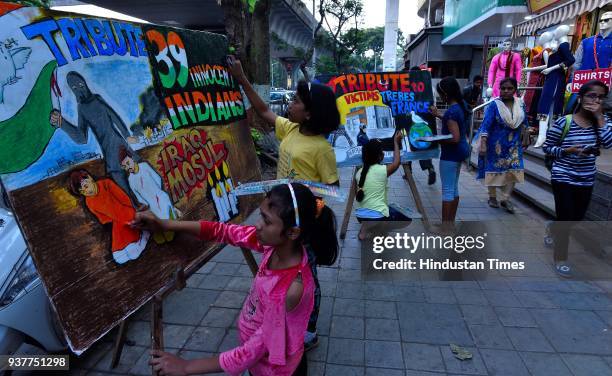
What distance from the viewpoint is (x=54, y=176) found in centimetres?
146

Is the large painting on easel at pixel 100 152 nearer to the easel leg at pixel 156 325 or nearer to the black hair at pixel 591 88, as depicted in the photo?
the easel leg at pixel 156 325

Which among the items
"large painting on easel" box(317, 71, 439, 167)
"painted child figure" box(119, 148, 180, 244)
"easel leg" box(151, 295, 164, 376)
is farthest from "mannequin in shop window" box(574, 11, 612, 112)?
"easel leg" box(151, 295, 164, 376)

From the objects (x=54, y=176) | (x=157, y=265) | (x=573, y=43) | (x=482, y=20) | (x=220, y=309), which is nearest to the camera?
(x=54, y=176)

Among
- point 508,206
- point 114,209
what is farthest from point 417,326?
point 508,206

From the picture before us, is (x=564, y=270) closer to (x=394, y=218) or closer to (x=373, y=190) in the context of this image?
(x=394, y=218)

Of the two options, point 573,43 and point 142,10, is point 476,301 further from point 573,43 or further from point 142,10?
point 142,10

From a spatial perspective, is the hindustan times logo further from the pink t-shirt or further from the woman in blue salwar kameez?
the pink t-shirt

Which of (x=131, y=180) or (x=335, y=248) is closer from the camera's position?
(x=131, y=180)

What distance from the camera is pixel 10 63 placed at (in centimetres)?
133

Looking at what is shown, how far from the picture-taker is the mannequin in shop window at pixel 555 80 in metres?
6.97

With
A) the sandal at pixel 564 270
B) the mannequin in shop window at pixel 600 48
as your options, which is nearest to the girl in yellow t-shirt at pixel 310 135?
the sandal at pixel 564 270

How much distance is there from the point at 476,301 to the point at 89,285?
3.03 m

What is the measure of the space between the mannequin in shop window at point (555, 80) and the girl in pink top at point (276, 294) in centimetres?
732

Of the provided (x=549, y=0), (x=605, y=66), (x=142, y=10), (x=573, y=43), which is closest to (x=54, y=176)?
(x=605, y=66)
